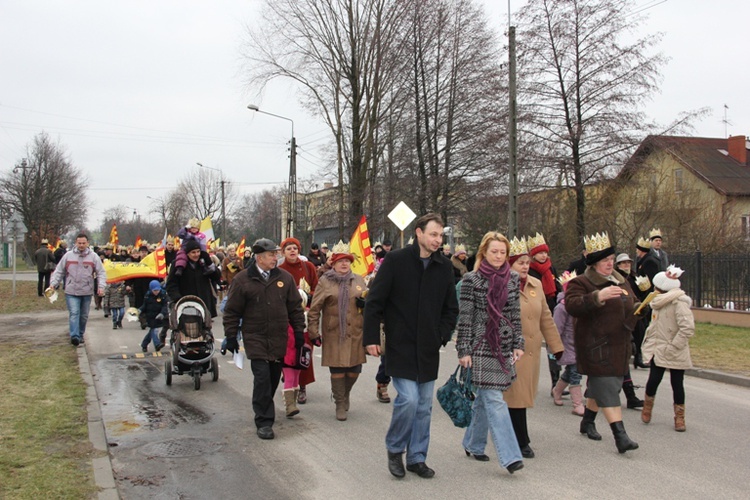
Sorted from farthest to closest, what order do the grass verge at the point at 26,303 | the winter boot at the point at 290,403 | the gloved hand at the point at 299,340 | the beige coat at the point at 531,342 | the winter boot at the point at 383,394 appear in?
1. the grass verge at the point at 26,303
2. the winter boot at the point at 383,394
3. the winter boot at the point at 290,403
4. the gloved hand at the point at 299,340
5. the beige coat at the point at 531,342

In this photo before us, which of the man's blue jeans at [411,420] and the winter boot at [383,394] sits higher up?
the man's blue jeans at [411,420]

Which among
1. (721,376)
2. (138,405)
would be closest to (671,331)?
(721,376)

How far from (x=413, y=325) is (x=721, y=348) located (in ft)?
31.3

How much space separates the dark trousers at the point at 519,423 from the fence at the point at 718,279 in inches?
481

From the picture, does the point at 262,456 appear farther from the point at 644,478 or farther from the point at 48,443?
the point at 644,478

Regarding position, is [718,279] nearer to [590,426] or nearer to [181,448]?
[590,426]

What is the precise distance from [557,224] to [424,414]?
2402cm

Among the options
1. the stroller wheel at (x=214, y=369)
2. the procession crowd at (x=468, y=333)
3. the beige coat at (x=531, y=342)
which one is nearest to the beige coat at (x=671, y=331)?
the procession crowd at (x=468, y=333)

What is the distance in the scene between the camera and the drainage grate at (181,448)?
6.43 meters

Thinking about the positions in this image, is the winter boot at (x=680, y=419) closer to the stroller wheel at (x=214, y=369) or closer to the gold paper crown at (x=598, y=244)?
the gold paper crown at (x=598, y=244)

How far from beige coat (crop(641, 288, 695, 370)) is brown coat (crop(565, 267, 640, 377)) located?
0.95 meters

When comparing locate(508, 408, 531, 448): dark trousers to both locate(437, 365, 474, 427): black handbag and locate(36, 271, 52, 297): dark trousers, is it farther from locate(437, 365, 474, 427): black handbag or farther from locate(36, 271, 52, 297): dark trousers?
locate(36, 271, 52, 297): dark trousers

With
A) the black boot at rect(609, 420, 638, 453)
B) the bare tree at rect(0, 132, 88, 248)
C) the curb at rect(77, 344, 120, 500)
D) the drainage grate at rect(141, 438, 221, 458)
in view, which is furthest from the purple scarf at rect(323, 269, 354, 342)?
the bare tree at rect(0, 132, 88, 248)

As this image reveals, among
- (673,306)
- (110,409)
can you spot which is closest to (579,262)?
(673,306)
